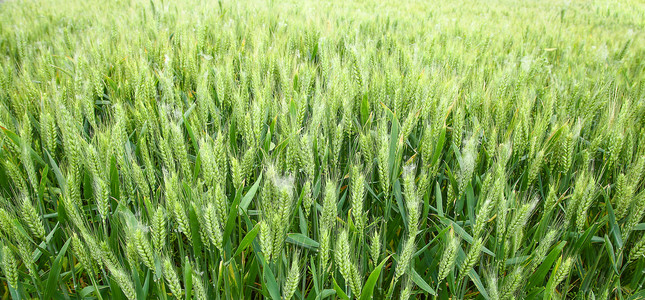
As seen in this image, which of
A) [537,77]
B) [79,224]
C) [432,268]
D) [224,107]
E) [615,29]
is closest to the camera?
[79,224]

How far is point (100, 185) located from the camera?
0.89 metres

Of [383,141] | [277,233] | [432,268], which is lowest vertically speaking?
[432,268]

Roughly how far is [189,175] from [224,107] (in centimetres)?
58

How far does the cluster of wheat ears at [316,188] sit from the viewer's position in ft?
2.88

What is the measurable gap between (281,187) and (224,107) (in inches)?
32.4

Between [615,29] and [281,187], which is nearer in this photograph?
[281,187]

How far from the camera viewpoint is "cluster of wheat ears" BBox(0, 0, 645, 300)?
0.88 m

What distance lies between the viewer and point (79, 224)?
2.76 ft

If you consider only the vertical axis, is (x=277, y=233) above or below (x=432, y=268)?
above

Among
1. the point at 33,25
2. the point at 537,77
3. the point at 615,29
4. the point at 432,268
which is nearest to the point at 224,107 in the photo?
the point at 432,268

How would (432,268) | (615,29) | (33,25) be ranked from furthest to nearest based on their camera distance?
(615,29)
(33,25)
(432,268)

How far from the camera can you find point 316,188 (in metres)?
1.12

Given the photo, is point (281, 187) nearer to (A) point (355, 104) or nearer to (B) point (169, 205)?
(B) point (169, 205)

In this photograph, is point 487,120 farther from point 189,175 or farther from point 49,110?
point 49,110
